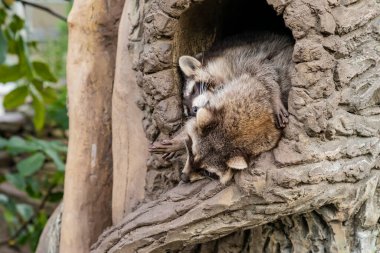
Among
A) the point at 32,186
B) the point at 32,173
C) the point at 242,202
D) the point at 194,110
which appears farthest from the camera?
the point at 32,186

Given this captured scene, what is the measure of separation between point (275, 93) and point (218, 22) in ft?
2.48

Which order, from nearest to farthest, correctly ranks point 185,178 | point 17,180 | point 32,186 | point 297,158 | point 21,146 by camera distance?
point 297,158, point 185,178, point 21,146, point 17,180, point 32,186

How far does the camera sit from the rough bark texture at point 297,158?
2299 millimetres

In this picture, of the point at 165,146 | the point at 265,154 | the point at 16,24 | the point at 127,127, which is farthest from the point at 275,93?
the point at 16,24

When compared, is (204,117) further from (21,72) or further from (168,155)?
(21,72)

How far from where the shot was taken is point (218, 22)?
10.2ft

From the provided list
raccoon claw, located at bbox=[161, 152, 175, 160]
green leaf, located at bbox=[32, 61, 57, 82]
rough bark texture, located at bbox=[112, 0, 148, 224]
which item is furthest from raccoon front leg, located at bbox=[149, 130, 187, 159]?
green leaf, located at bbox=[32, 61, 57, 82]

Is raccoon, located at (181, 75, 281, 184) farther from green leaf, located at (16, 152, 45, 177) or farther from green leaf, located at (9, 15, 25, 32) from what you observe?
green leaf, located at (9, 15, 25, 32)

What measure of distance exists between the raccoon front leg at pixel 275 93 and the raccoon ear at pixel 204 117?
0.23 m

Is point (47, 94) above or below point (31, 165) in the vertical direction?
above

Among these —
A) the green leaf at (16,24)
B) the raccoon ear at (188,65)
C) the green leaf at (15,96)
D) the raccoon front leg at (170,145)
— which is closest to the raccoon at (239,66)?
the raccoon ear at (188,65)

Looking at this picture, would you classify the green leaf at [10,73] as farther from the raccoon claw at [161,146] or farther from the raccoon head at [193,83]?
the raccoon claw at [161,146]

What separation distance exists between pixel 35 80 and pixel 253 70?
1758mm

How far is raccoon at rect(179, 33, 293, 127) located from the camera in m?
2.58
